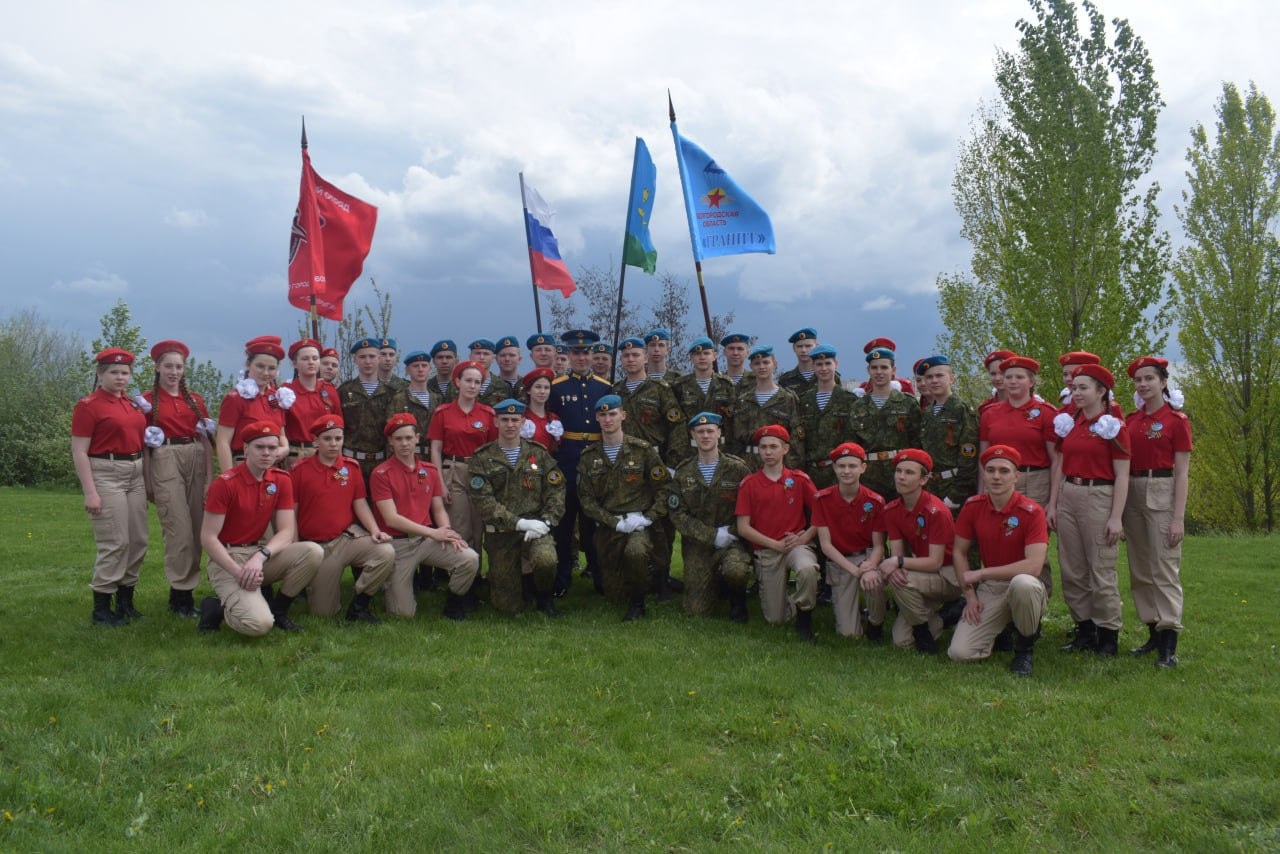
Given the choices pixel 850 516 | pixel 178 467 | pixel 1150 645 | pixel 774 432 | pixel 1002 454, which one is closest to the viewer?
pixel 1002 454

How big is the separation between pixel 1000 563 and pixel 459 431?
15.8ft

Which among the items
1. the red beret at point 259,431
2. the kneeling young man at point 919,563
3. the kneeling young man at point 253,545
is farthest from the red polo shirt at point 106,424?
the kneeling young man at point 919,563

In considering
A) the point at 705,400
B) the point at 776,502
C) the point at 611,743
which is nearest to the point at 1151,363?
the point at 776,502

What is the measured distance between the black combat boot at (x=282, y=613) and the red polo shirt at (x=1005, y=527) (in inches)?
207

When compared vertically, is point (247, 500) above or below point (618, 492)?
below

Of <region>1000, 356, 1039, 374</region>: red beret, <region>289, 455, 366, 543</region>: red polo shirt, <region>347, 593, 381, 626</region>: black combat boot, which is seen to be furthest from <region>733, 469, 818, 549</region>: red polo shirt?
<region>289, 455, 366, 543</region>: red polo shirt

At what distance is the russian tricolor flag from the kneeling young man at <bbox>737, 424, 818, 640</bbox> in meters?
5.72

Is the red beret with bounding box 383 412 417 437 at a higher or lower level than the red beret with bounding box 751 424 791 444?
lower

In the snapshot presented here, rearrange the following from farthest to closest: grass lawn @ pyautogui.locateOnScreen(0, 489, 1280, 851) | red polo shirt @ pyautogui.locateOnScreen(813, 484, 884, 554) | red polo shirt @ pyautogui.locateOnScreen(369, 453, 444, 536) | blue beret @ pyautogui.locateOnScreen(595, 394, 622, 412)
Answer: blue beret @ pyautogui.locateOnScreen(595, 394, 622, 412) < red polo shirt @ pyautogui.locateOnScreen(369, 453, 444, 536) < red polo shirt @ pyautogui.locateOnScreen(813, 484, 884, 554) < grass lawn @ pyautogui.locateOnScreen(0, 489, 1280, 851)

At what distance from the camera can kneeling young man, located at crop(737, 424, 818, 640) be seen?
24.2 ft

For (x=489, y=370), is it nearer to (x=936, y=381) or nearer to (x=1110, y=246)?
(x=936, y=381)

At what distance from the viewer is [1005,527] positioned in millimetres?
6258

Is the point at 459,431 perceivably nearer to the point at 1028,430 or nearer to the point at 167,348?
the point at 167,348

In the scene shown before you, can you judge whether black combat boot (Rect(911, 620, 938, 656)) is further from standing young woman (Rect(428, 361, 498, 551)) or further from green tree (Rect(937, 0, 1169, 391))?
green tree (Rect(937, 0, 1169, 391))
